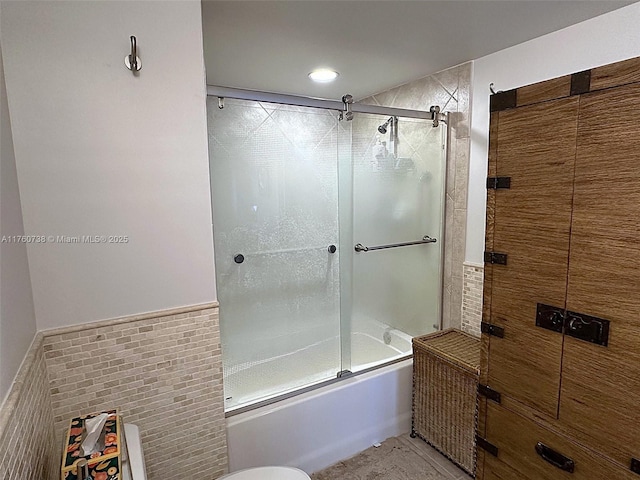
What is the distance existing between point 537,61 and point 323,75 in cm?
118

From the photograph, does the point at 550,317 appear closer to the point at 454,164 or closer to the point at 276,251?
the point at 454,164

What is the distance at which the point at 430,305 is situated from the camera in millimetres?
2412

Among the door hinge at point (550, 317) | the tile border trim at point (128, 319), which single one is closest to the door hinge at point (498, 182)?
the door hinge at point (550, 317)

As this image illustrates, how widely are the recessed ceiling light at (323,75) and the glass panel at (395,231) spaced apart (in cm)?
39

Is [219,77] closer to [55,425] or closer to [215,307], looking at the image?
[215,307]

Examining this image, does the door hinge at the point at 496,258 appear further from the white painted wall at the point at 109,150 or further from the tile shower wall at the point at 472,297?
the white painted wall at the point at 109,150

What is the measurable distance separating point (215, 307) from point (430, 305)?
61.2 inches

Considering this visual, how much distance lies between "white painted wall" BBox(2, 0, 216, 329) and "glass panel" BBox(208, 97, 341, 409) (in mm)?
466

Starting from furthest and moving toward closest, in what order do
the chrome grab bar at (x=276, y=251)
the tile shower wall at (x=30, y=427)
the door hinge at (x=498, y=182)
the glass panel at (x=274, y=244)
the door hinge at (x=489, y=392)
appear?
the chrome grab bar at (x=276, y=251), the glass panel at (x=274, y=244), the door hinge at (x=489, y=392), the door hinge at (x=498, y=182), the tile shower wall at (x=30, y=427)

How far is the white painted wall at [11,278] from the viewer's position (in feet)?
2.73

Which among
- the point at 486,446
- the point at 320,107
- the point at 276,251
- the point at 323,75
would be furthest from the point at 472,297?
the point at 323,75

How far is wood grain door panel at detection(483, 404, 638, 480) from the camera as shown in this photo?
3.83 ft

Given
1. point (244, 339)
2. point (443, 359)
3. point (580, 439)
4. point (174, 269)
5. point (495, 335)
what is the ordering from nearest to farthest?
point (580, 439) < point (174, 269) < point (495, 335) < point (443, 359) < point (244, 339)

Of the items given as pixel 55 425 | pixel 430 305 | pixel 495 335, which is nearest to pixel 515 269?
pixel 495 335
